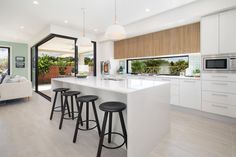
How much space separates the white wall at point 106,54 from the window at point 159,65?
0.62 m

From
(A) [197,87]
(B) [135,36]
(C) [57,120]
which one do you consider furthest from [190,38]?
(C) [57,120]

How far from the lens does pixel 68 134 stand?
92.7 inches

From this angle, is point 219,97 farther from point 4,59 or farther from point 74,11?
point 4,59

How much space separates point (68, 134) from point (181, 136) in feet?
6.37

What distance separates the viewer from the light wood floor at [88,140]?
183 centimetres

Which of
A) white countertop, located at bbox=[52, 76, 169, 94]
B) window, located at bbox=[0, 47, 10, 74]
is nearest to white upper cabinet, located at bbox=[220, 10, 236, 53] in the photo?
white countertop, located at bbox=[52, 76, 169, 94]

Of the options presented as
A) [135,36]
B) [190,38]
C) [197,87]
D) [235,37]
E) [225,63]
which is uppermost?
[135,36]

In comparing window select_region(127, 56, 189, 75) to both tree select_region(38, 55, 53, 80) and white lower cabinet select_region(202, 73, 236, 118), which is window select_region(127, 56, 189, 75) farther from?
tree select_region(38, 55, 53, 80)

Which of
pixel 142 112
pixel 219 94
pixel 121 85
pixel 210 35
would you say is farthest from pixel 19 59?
pixel 219 94

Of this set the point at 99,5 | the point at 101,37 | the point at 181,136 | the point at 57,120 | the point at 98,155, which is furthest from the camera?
the point at 101,37

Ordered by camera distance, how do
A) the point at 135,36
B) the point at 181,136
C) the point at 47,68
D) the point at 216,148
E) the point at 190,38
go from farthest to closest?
the point at 47,68 < the point at 135,36 < the point at 190,38 < the point at 181,136 < the point at 216,148

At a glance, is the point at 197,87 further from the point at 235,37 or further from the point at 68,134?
the point at 68,134

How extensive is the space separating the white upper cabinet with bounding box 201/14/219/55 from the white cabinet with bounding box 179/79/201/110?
754mm

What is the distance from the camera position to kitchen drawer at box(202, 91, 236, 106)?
2.71 metres
